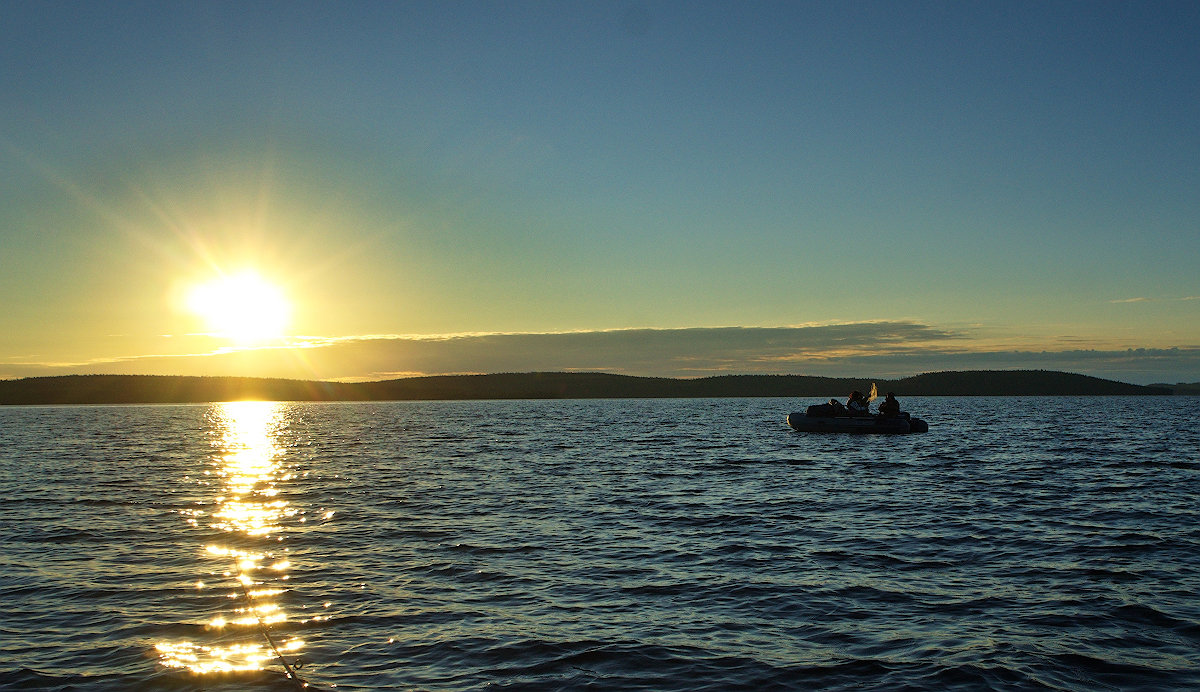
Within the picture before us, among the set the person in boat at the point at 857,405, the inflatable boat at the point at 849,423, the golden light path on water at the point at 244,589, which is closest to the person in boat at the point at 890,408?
the inflatable boat at the point at 849,423

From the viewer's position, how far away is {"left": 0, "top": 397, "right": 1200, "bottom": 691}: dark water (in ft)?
36.7

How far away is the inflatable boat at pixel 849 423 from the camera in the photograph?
61188mm

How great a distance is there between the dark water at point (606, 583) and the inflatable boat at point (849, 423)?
2658 centimetres

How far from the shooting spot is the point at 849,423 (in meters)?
62.2

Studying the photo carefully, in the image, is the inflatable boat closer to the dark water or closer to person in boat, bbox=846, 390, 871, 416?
person in boat, bbox=846, 390, 871, 416

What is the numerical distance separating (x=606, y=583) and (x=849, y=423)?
49.7 m

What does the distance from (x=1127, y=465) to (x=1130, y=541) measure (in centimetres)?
2340

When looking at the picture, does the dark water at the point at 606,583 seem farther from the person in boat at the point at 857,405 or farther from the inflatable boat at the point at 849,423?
the person in boat at the point at 857,405

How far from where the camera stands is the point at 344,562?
58.2 ft

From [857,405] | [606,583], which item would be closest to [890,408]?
[857,405]

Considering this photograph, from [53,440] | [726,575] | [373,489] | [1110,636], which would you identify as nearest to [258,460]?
[373,489]

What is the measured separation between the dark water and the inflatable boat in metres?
26.6

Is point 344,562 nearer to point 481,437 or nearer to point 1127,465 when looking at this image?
point 1127,465

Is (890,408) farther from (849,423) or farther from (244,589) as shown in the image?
(244,589)
